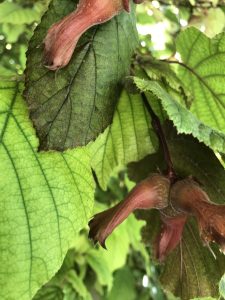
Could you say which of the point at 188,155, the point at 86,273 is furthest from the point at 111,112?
the point at 86,273

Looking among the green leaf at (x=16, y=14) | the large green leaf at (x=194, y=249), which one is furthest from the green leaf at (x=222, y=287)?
the green leaf at (x=16, y=14)

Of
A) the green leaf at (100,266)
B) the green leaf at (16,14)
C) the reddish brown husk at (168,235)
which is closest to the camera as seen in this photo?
the reddish brown husk at (168,235)

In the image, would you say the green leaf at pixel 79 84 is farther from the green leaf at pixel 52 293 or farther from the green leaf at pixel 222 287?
the green leaf at pixel 52 293

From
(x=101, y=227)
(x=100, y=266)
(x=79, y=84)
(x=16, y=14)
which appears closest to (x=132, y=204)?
(x=101, y=227)

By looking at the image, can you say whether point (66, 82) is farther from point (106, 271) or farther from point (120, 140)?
point (106, 271)

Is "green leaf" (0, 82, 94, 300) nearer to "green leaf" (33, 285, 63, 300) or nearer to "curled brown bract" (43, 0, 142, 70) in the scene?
"curled brown bract" (43, 0, 142, 70)

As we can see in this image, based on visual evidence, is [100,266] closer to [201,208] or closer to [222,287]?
[222,287]
